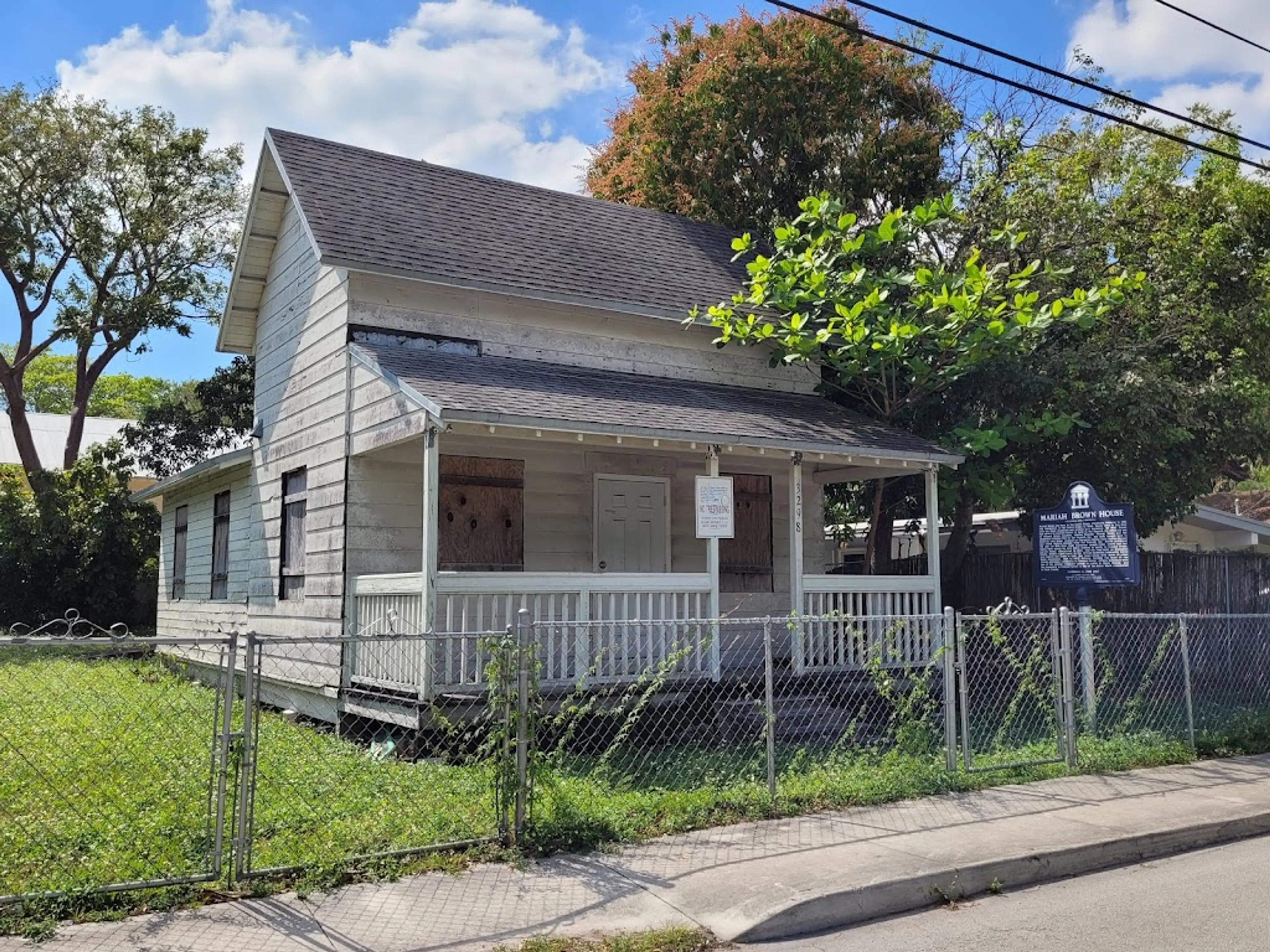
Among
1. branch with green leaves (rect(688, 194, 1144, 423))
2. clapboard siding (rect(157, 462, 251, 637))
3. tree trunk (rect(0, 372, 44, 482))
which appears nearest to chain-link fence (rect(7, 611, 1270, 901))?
clapboard siding (rect(157, 462, 251, 637))

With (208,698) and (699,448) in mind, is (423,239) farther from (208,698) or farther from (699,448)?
(208,698)

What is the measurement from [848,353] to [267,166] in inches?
310

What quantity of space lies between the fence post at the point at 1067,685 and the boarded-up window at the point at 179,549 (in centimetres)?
1373

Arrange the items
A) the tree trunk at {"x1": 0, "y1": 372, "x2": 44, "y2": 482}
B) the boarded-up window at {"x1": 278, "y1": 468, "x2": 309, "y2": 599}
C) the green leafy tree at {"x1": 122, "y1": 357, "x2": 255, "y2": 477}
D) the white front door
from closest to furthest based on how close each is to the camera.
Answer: the boarded-up window at {"x1": 278, "y1": 468, "x2": 309, "y2": 599}, the white front door, the green leafy tree at {"x1": 122, "y1": 357, "x2": 255, "y2": 477}, the tree trunk at {"x1": 0, "y1": 372, "x2": 44, "y2": 482}

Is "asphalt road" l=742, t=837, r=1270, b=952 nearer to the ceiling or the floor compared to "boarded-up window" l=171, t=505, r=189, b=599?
nearer to the floor

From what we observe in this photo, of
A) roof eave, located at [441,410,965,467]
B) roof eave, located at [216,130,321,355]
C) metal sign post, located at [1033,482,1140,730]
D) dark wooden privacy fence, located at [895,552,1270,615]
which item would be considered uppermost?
roof eave, located at [216,130,321,355]

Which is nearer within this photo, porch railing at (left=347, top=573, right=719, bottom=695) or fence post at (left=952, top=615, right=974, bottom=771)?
fence post at (left=952, top=615, right=974, bottom=771)

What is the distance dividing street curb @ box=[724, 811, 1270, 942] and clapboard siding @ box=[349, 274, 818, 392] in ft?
26.4

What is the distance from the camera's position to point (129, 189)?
87.7 ft

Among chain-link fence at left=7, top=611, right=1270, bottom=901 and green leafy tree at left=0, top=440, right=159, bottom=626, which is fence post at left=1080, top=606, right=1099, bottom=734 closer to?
chain-link fence at left=7, top=611, right=1270, bottom=901

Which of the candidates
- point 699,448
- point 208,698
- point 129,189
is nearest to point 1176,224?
point 699,448

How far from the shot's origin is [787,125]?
64.0 feet

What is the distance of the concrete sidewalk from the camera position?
5.21 meters

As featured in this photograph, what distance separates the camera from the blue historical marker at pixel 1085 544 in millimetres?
11195
